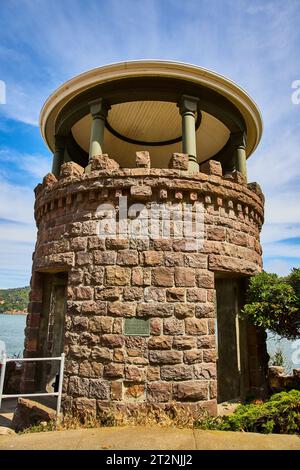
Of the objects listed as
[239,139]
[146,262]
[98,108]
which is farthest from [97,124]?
[239,139]

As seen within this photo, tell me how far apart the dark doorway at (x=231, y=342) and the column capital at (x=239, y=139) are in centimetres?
380

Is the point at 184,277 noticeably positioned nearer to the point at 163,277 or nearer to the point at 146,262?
→ the point at 163,277

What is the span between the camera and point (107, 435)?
13.7 feet

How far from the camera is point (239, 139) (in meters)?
8.64

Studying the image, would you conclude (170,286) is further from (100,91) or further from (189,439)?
(100,91)

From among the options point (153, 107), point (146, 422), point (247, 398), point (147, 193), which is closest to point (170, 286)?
point (147, 193)

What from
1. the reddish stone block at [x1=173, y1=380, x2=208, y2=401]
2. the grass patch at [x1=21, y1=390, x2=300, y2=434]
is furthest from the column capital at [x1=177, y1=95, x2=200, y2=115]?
the grass patch at [x1=21, y1=390, x2=300, y2=434]

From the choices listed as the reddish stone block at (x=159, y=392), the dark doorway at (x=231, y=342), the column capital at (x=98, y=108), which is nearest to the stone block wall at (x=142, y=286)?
the reddish stone block at (x=159, y=392)

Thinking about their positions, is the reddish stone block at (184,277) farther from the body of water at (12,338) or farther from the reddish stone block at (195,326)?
the body of water at (12,338)

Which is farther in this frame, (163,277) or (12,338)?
(12,338)

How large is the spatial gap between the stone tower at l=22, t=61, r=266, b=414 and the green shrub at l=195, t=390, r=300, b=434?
73 cm

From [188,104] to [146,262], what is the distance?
410cm

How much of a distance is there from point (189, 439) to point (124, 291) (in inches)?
97.2

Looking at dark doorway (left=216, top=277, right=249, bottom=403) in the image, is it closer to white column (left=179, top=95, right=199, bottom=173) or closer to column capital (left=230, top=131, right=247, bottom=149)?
white column (left=179, top=95, right=199, bottom=173)
